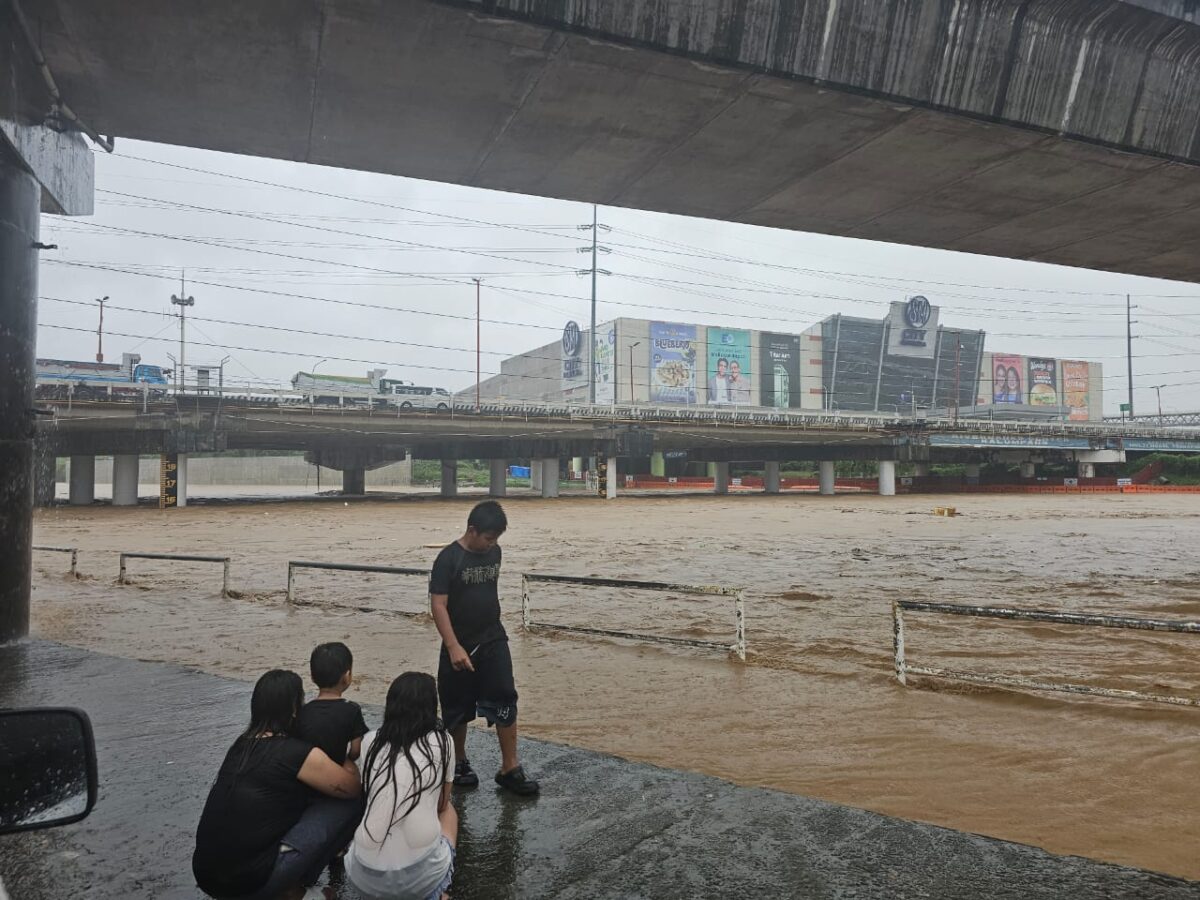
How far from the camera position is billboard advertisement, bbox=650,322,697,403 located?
106m

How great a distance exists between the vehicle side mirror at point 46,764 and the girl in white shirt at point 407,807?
135 centimetres

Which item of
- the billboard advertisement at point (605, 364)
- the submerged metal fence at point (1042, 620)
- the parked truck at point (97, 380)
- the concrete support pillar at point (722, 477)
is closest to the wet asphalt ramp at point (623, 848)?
the submerged metal fence at point (1042, 620)

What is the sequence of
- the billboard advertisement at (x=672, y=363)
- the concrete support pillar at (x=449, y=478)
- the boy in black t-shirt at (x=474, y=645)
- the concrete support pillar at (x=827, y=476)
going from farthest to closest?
1. the billboard advertisement at (x=672, y=363)
2. the concrete support pillar at (x=827, y=476)
3. the concrete support pillar at (x=449, y=478)
4. the boy in black t-shirt at (x=474, y=645)

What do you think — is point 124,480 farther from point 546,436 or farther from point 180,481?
point 546,436

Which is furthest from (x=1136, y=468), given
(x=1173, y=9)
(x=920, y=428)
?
(x=1173, y=9)

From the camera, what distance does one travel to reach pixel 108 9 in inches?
288

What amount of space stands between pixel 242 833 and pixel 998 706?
262 inches

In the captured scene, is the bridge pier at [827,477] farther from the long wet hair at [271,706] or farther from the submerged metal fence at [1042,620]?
the long wet hair at [271,706]

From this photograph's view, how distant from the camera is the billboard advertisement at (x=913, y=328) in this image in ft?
406

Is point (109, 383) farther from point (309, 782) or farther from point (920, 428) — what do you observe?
point (920, 428)

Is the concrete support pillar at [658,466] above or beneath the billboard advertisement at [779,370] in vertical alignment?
beneath

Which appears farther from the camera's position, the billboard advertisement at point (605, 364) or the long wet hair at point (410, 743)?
the billboard advertisement at point (605, 364)

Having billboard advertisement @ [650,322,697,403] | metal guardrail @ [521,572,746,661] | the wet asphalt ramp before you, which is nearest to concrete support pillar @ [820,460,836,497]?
billboard advertisement @ [650,322,697,403]

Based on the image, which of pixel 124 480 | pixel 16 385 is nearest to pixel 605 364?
pixel 124 480
